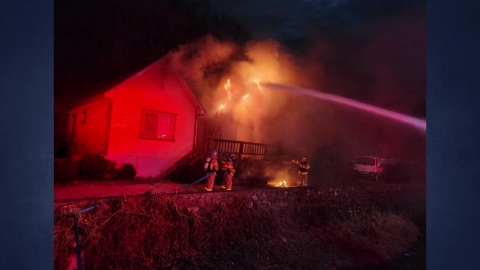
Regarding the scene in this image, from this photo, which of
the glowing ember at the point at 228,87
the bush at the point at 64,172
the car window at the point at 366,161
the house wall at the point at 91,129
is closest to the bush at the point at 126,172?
the house wall at the point at 91,129

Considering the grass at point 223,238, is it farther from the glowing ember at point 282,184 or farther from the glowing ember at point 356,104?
the glowing ember at point 356,104

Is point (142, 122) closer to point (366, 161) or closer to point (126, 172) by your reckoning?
point (126, 172)

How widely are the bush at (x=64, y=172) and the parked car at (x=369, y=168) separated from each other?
57.2ft

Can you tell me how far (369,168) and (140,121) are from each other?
15142 mm

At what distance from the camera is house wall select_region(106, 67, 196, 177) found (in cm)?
1266

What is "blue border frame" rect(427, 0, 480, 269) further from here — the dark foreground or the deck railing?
the deck railing

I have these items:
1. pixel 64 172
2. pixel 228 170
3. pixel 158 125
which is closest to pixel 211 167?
pixel 228 170

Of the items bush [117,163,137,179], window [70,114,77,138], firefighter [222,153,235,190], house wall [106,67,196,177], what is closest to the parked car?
house wall [106,67,196,177]

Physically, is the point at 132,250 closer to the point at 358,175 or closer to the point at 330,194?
the point at 330,194

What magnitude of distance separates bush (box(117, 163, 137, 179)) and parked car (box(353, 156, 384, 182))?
49.4 ft

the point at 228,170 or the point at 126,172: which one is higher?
the point at 228,170

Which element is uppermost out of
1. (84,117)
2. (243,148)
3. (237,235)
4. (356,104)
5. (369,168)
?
(356,104)

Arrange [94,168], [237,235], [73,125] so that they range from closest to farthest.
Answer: [237,235] < [94,168] < [73,125]

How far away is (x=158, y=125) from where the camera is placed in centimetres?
1411
